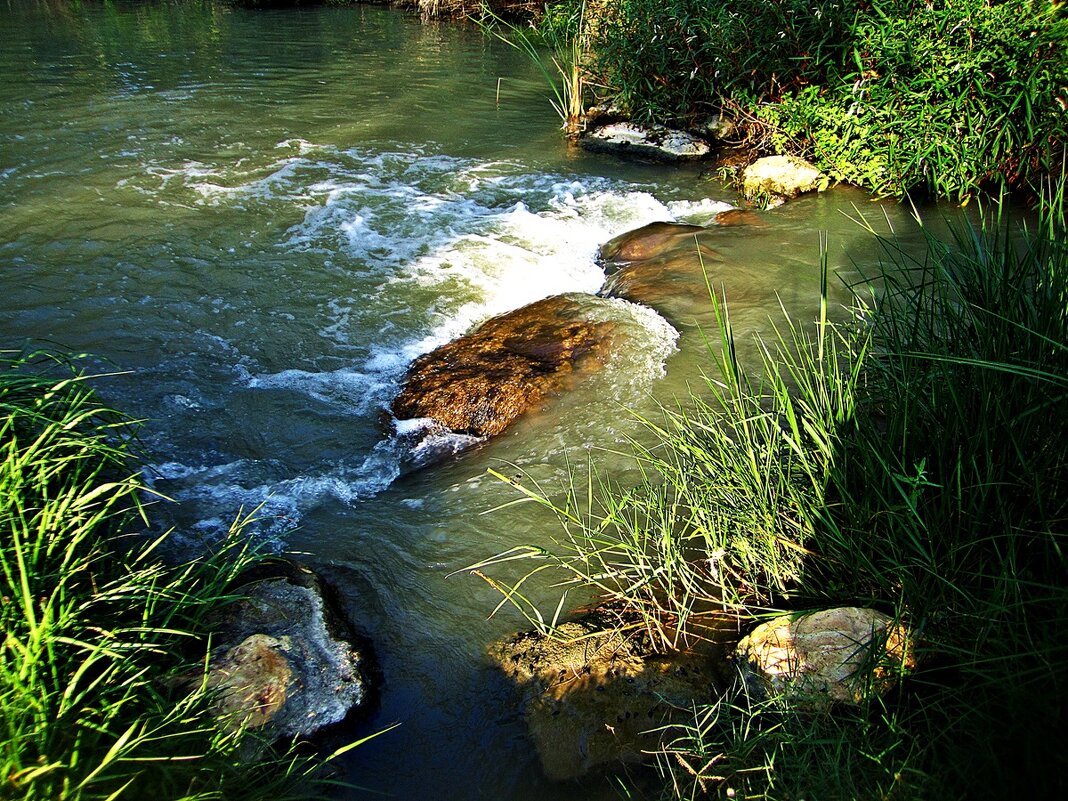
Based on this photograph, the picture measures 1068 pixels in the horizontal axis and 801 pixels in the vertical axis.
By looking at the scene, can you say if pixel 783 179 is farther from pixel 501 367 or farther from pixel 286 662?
pixel 286 662

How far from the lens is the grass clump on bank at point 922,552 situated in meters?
1.79

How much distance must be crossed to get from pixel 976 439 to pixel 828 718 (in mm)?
912

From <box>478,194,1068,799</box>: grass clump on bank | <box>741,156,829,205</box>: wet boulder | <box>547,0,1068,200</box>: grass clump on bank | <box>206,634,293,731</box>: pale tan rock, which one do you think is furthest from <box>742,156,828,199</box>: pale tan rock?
<box>206,634,293,731</box>: pale tan rock

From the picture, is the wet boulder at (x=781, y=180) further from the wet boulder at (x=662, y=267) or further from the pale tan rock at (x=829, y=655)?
the pale tan rock at (x=829, y=655)

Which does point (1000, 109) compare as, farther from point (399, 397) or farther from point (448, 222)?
point (399, 397)

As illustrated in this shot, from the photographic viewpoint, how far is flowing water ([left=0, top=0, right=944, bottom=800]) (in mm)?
3150

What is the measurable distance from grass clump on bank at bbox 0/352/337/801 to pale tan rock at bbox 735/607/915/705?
56.0 inches

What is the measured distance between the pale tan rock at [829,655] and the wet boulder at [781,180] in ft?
19.2

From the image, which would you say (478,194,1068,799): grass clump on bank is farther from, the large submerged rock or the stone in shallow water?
the stone in shallow water

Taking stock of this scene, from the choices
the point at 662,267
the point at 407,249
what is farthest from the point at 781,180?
the point at 407,249

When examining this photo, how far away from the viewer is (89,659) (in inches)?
77.5

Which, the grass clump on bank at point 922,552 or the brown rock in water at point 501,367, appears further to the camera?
the brown rock in water at point 501,367

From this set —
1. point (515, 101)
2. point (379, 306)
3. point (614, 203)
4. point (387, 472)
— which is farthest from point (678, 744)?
point (515, 101)

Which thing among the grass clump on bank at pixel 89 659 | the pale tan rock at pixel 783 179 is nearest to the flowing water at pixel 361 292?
the pale tan rock at pixel 783 179
